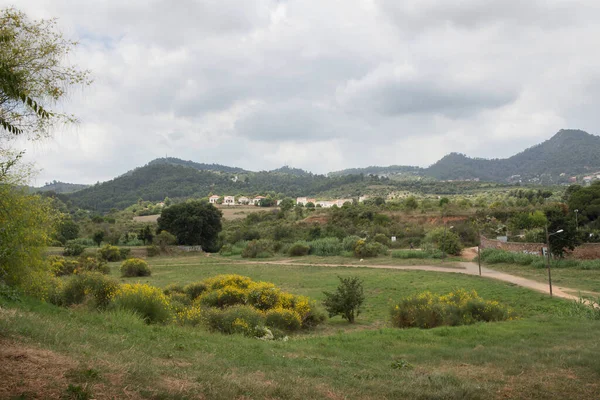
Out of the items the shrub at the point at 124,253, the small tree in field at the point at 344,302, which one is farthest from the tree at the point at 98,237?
the small tree in field at the point at 344,302

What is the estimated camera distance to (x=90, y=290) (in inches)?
550

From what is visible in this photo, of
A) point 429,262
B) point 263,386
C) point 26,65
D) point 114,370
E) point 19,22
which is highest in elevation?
point 19,22

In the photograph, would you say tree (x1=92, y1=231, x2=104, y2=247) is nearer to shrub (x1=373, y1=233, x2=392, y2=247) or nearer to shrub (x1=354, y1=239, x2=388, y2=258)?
shrub (x1=354, y1=239, x2=388, y2=258)

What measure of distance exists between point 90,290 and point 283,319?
6.17 m

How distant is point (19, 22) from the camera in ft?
25.6

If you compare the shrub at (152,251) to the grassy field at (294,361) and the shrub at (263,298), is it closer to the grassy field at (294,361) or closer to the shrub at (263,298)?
the shrub at (263,298)

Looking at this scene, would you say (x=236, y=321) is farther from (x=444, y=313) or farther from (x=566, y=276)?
(x=566, y=276)

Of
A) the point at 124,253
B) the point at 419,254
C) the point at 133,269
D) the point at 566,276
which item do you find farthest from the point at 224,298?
the point at 124,253

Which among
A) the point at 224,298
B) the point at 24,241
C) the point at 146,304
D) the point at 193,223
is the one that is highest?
the point at 24,241

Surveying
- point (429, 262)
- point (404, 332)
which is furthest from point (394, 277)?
point (404, 332)

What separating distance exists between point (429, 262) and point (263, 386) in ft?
113

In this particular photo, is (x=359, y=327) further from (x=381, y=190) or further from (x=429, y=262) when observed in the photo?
(x=381, y=190)

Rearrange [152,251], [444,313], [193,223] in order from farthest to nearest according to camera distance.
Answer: [193,223] < [152,251] < [444,313]

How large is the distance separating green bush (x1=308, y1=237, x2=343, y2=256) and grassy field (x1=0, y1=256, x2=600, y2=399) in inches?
1432
